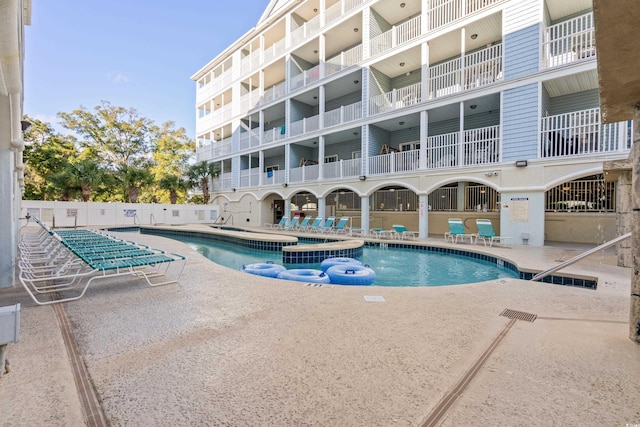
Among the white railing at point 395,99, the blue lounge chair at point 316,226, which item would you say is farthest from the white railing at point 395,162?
the blue lounge chair at point 316,226

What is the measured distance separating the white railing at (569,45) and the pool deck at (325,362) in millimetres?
9823

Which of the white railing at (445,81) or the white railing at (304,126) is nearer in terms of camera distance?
the white railing at (445,81)

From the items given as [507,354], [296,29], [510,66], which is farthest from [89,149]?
[507,354]

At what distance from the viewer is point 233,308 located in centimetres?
359

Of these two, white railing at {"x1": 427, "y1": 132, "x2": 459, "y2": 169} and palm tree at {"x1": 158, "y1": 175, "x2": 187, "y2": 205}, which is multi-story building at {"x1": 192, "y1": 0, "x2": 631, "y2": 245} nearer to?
white railing at {"x1": 427, "y1": 132, "x2": 459, "y2": 169}

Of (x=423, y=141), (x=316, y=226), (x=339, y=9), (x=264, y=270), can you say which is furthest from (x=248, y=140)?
(x=264, y=270)

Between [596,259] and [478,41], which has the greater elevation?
[478,41]

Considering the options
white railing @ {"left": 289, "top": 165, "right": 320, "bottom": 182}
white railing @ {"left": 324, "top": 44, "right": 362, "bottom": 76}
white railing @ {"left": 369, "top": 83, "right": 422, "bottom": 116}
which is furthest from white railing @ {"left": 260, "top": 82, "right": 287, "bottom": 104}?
white railing @ {"left": 369, "top": 83, "right": 422, "bottom": 116}

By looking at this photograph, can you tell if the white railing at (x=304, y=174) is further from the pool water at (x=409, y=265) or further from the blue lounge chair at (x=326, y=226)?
the pool water at (x=409, y=265)

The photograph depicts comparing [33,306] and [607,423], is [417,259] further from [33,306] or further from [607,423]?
[33,306]

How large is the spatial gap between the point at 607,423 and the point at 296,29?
70.4 feet

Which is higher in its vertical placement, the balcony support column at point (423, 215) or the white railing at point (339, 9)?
the white railing at point (339, 9)

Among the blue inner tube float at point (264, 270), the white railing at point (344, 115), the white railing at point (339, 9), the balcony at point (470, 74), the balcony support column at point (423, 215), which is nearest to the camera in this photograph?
the blue inner tube float at point (264, 270)

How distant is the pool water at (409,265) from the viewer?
7.03 m
